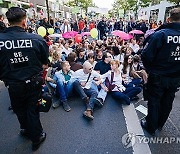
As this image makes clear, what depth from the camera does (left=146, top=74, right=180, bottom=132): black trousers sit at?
9.27 ft

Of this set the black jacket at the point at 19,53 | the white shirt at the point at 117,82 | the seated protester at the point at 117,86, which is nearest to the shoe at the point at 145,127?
the seated protester at the point at 117,86

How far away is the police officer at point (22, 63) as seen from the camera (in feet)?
7.86

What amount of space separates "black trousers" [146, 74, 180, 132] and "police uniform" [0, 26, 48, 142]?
1.60 meters

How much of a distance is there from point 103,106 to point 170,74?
184cm

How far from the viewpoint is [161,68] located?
279 centimetres

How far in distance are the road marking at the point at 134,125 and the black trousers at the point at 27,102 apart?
4.82 ft

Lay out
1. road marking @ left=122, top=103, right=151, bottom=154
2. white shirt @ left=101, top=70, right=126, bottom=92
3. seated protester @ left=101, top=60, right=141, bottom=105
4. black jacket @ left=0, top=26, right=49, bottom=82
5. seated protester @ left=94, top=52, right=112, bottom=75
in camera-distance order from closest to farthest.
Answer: black jacket @ left=0, top=26, right=49, bottom=82 < road marking @ left=122, top=103, right=151, bottom=154 < seated protester @ left=101, top=60, right=141, bottom=105 < white shirt @ left=101, top=70, right=126, bottom=92 < seated protester @ left=94, top=52, right=112, bottom=75

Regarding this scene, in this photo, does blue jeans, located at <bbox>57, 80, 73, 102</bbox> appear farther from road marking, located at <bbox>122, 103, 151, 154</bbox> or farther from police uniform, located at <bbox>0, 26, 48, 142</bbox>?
police uniform, located at <bbox>0, 26, 48, 142</bbox>

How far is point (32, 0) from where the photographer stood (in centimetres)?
3488

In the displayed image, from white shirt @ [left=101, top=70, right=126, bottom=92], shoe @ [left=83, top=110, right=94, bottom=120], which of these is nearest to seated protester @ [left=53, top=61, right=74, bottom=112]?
shoe @ [left=83, top=110, right=94, bottom=120]

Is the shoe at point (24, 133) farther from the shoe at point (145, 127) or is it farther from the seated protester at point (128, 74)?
the seated protester at point (128, 74)

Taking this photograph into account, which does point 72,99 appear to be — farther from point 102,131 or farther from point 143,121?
point 143,121

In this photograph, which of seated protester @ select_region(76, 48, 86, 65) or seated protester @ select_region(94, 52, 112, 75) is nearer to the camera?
seated protester @ select_region(94, 52, 112, 75)

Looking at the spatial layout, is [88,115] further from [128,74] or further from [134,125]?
[128,74]
